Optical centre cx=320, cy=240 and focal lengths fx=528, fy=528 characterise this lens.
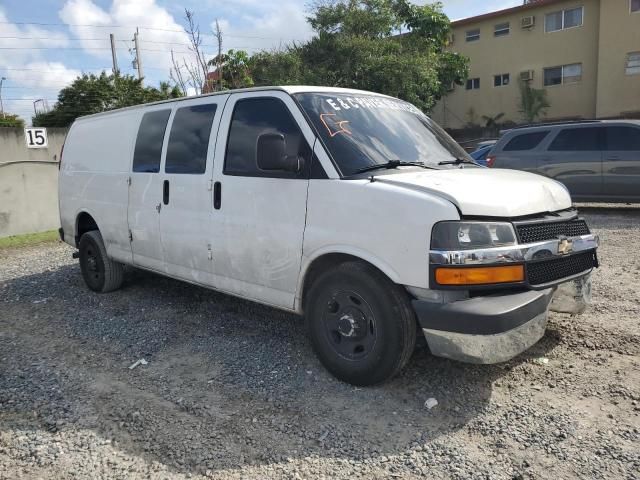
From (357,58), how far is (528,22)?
11285 millimetres

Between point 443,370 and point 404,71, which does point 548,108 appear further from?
point 443,370

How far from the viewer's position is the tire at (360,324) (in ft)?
10.6

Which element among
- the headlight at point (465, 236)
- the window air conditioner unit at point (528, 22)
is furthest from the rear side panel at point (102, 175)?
the window air conditioner unit at point (528, 22)

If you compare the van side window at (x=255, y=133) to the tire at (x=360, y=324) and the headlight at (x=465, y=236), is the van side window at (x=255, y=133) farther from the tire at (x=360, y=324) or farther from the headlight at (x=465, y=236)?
the headlight at (x=465, y=236)

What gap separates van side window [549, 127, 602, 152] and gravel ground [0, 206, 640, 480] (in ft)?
20.1

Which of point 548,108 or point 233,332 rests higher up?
point 548,108

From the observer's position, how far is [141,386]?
12.4 ft

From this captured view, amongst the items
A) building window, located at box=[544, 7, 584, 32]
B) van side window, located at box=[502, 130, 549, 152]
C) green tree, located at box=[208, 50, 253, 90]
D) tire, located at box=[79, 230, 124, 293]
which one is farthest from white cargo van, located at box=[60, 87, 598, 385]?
building window, located at box=[544, 7, 584, 32]

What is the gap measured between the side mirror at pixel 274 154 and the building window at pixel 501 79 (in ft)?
90.9

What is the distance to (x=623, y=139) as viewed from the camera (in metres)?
9.93

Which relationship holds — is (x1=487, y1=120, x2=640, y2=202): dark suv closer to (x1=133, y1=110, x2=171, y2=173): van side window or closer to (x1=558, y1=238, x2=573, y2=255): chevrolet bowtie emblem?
(x1=558, y1=238, x2=573, y2=255): chevrolet bowtie emblem

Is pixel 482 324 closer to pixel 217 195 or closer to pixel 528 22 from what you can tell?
pixel 217 195

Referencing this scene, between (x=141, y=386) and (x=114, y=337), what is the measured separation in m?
1.18

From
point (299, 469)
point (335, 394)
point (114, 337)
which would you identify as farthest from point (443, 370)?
point (114, 337)
